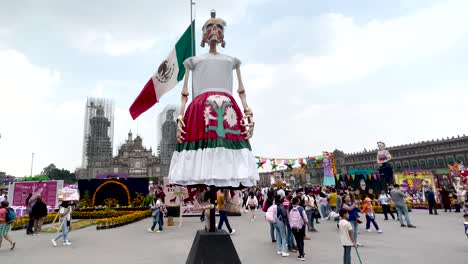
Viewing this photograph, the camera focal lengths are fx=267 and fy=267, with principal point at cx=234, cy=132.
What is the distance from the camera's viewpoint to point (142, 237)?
10688 mm

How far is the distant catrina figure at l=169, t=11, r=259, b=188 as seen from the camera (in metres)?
4.09

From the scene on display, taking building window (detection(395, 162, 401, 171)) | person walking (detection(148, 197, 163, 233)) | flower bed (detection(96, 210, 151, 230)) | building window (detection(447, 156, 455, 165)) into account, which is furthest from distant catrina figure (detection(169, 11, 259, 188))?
building window (detection(395, 162, 401, 171))

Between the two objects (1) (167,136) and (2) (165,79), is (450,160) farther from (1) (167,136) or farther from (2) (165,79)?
(1) (167,136)

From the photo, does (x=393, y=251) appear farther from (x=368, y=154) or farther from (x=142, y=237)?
(x=368, y=154)

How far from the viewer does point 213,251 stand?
4191mm

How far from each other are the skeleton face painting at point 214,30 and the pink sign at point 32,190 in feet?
64.5

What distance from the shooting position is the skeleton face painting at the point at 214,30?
5.07 metres

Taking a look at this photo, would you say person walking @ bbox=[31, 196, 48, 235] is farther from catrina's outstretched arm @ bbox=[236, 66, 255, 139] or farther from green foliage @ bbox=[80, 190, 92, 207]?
catrina's outstretched arm @ bbox=[236, 66, 255, 139]

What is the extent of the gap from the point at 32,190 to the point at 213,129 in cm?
2051

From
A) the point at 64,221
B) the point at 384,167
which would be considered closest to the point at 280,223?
the point at 64,221

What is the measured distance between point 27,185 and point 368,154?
73850mm

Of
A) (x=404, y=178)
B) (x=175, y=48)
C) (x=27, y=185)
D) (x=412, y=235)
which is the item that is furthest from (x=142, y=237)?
(x=404, y=178)

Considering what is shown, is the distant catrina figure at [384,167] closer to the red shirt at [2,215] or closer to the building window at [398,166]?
the red shirt at [2,215]

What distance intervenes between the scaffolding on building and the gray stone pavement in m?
74.9
